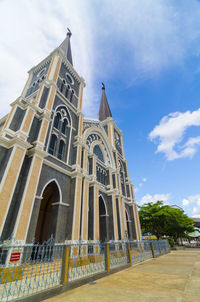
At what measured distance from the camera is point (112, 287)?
14.5 feet

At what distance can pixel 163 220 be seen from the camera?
936 inches

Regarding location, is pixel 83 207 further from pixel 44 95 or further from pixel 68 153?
pixel 44 95

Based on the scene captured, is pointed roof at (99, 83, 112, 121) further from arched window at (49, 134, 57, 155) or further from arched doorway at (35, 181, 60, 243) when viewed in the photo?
arched doorway at (35, 181, 60, 243)

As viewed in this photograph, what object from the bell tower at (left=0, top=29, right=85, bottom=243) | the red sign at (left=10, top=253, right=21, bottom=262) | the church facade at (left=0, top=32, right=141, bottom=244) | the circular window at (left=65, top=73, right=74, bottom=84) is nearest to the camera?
the red sign at (left=10, top=253, right=21, bottom=262)

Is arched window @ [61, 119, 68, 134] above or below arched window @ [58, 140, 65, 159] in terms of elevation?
above

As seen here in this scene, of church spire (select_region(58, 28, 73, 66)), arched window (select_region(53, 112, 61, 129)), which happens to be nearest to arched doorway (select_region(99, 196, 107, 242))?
arched window (select_region(53, 112, 61, 129))

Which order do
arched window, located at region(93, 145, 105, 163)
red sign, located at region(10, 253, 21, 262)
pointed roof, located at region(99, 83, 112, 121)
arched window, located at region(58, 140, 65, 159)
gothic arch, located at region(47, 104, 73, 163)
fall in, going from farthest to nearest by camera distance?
pointed roof, located at region(99, 83, 112, 121) → arched window, located at region(93, 145, 105, 163) → arched window, located at region(58, 140, 65, 159) → gothic arch, located at region(47, 104, 73, 163) → red sign, located at region(10, 253, 21, 262)

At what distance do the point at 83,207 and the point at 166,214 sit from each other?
649 inches

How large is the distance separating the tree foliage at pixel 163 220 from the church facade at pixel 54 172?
494cm

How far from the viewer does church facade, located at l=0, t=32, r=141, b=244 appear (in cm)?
766

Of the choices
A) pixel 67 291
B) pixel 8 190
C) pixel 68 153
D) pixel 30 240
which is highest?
pixel 68 153

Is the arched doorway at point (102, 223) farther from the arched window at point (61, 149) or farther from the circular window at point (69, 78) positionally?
the circular window at point (69, 78)

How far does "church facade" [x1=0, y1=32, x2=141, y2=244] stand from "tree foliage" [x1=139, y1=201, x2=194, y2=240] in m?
4.94

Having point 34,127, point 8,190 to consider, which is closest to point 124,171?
point 34,127
